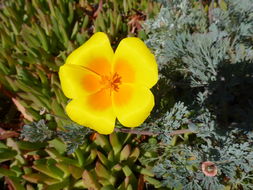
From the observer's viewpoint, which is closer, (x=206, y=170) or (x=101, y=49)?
(x=206, y=170)

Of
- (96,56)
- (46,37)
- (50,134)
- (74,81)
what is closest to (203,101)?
(96,56)

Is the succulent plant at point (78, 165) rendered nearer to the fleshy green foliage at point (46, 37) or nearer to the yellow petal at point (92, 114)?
the fleshy green foliage at point (46, 37)

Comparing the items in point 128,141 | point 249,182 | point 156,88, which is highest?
point 156,88

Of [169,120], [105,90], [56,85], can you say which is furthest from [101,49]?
[56,85]

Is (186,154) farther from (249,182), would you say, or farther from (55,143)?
(55,143)

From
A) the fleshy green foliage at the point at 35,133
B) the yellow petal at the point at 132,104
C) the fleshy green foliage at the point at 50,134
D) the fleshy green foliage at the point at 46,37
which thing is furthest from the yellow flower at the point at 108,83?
the fleshy green foliage at the point at 46,37

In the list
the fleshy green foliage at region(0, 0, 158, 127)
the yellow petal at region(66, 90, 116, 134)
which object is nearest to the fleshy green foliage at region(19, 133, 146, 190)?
the fleshy green foliage at region(0, 0, 158, 127)

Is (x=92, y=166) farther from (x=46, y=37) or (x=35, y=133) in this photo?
(x=46, y=37)
